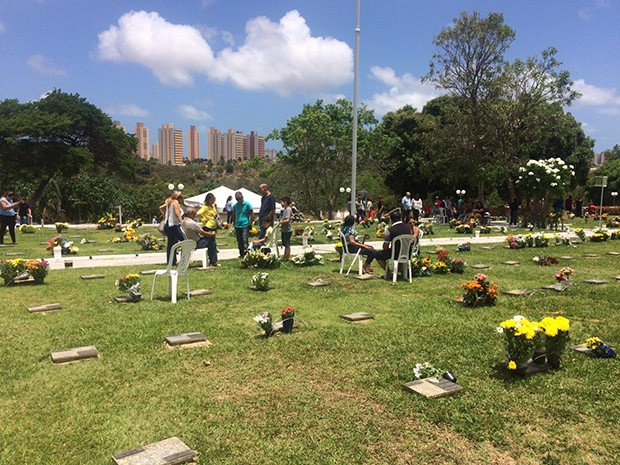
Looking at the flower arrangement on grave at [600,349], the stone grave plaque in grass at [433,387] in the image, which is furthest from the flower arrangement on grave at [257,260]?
the flower arrangement on grave at [600,349]

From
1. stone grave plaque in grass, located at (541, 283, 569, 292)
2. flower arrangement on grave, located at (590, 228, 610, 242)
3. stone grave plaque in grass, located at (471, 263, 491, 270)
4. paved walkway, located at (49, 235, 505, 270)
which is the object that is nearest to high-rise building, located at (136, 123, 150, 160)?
paved walkway, located at (49, 235, 505, 270)

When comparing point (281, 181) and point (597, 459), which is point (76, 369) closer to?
point (597, 459)

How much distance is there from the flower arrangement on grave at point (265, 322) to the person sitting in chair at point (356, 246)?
4153 mm

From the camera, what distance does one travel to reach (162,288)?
7.73 m

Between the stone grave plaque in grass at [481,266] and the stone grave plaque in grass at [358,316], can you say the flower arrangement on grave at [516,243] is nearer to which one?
the stone grave plaque in grass at [481,266]

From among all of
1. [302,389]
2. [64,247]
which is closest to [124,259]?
[64,247]

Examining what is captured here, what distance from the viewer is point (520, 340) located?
12.8ft

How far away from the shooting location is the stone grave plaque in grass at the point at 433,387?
11.8 feet

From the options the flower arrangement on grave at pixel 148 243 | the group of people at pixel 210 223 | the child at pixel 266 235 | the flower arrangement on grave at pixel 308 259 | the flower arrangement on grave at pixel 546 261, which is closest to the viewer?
the group of people at pixel 210 223

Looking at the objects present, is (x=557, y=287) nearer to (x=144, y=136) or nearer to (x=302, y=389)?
(x=302, y=389)

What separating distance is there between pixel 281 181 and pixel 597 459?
34654mm

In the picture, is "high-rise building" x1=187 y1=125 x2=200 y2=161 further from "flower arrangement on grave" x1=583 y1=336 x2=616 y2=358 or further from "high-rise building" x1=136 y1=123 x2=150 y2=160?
"flower arrangement on grave" x1=583 y1=336 x2=616 y2=358

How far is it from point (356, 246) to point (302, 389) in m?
5.57

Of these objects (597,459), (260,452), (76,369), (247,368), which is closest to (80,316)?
(76,369)
